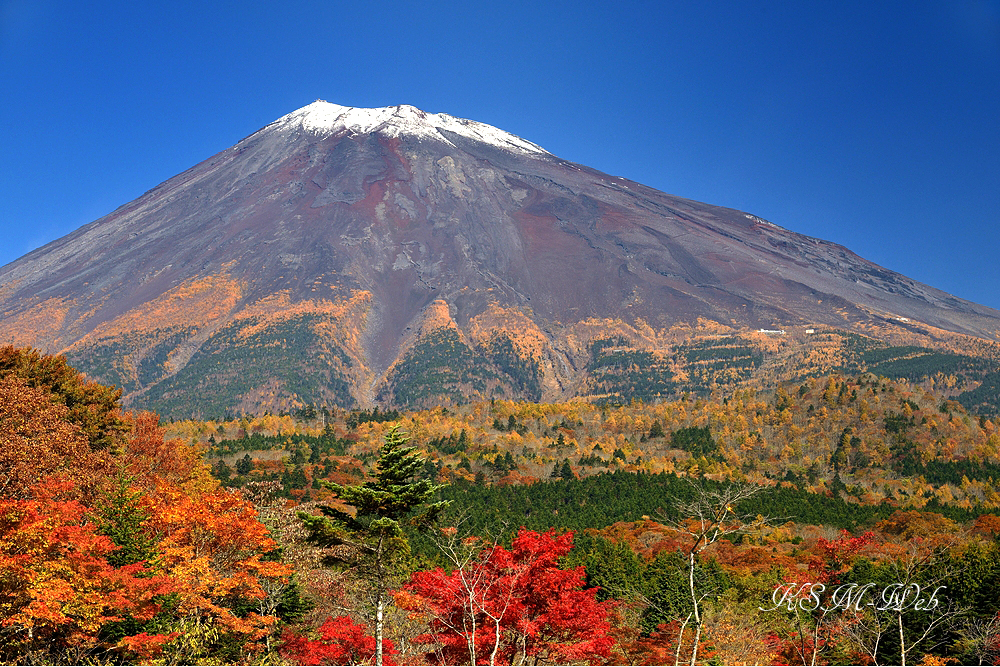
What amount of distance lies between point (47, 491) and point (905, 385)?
113 metres

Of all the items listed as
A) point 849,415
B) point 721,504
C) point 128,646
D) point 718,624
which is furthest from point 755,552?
point 849,415

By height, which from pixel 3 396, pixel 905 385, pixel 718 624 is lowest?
pixel 718 624

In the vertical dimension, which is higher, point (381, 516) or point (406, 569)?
point (381, 516)

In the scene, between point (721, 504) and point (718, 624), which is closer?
point (721, 504)

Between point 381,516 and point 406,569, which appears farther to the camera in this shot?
point 406,569

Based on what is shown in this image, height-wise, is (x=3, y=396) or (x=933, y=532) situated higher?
(x=3, y=396)

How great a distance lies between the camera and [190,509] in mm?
24531

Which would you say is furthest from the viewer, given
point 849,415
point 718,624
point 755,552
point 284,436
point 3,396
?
point 849,415

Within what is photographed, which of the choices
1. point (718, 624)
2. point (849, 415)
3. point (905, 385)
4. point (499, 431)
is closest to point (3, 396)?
point (718, 624)

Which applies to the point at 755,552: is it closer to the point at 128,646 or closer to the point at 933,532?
the point at 933,532

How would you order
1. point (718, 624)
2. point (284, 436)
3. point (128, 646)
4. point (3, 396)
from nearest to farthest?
1. point (128, 646)
2. point (3, 396)
3. point (718, 624)
4. point (284, 436)

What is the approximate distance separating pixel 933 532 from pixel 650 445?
2072 inches

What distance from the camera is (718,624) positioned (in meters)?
35.9

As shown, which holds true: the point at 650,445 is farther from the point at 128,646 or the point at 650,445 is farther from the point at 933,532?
the point at 128,646
